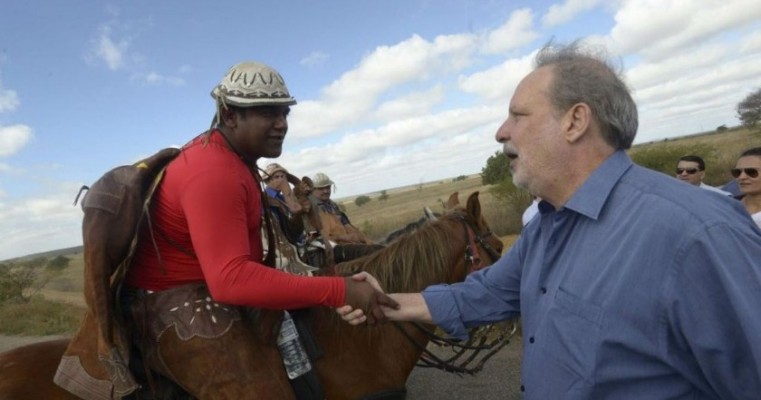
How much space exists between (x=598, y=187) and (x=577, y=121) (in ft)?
0.81

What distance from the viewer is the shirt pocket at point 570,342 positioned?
4.50ft

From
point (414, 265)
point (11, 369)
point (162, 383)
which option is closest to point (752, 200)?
point (414, 265)

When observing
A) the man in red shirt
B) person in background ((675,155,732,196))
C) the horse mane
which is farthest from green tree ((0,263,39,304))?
person in background ((675,155,732,196))

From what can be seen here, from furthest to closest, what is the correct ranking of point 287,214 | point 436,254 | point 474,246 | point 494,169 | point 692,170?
point 494,169, point 692,170, point 474,246, point 436,254, point 287,214

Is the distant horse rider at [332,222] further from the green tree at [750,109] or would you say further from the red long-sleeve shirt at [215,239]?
the green tree at [750,109]

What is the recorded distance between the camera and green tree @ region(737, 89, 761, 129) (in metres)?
30.9

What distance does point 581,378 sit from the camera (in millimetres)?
1396

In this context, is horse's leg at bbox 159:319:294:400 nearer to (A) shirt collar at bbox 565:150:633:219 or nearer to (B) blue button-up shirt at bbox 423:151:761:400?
(B) blue button-up shirt at bbox 423:151:761:400

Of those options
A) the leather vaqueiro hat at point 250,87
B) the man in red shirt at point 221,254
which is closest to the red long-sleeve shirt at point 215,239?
the man in red shirt at point 221,254

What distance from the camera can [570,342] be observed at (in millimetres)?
1441

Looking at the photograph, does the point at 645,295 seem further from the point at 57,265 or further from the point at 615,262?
the point at 57,265

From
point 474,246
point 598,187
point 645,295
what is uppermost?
point 598,187

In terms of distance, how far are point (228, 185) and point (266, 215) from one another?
0.52 meters

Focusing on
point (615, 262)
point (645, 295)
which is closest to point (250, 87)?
point (615, 262)
